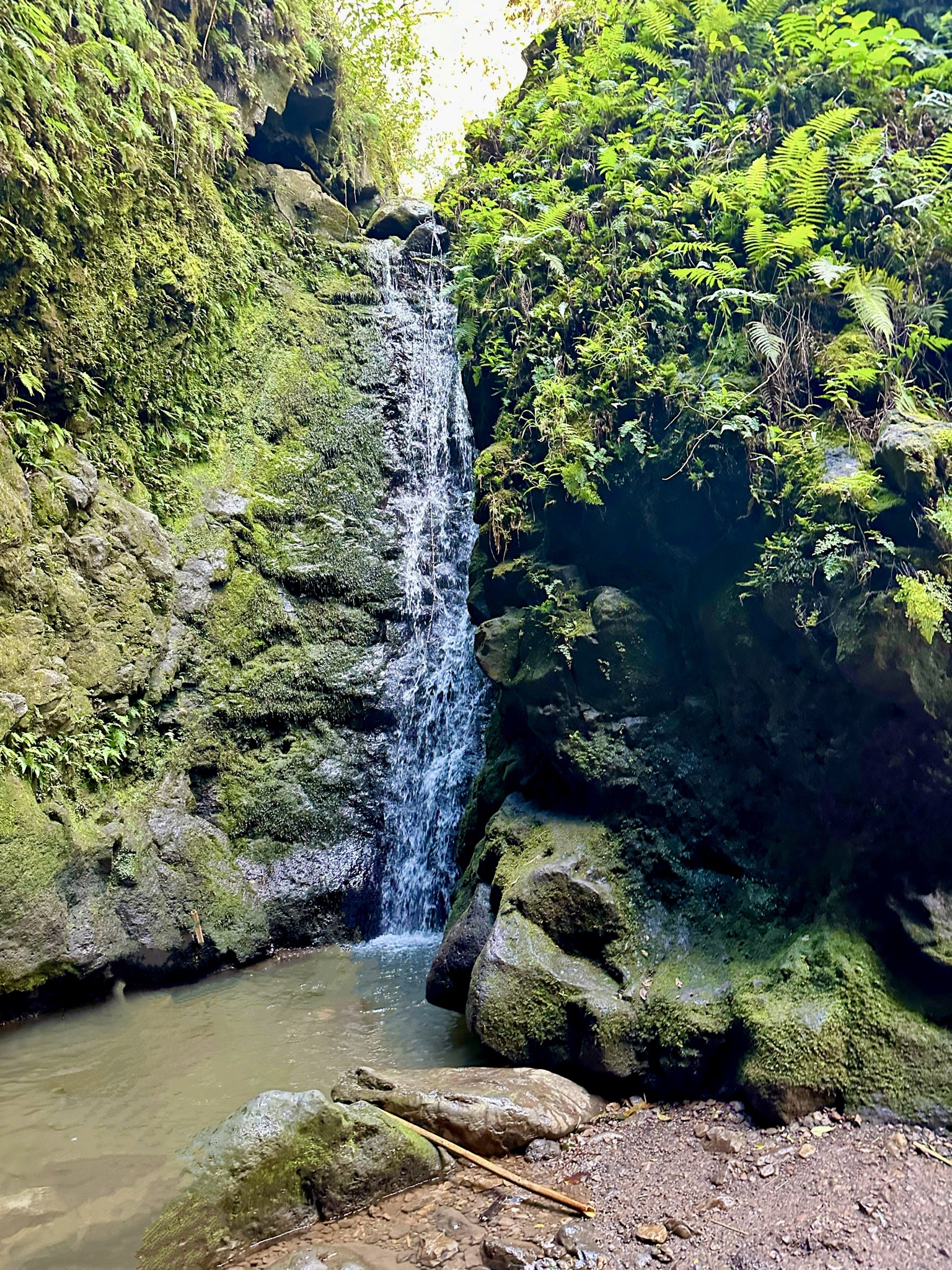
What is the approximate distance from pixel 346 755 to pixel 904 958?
6.11 m

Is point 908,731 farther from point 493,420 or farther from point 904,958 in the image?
point 493,420

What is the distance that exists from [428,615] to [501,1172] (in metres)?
6.80

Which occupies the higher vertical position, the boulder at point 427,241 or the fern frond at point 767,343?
the boulder at point 427,241

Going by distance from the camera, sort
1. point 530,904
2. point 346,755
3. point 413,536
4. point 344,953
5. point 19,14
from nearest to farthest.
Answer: point 530,904 < point 19,14 < point 344,953 < point 346,755 < point 413,536

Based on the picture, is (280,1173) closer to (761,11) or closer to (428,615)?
(428,615)

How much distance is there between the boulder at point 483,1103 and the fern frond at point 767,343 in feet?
16.6

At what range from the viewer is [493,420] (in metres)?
7.80

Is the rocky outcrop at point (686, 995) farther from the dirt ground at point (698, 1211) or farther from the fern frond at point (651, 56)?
the fern frond at point (651, 56)

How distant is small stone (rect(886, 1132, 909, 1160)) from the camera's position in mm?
3384

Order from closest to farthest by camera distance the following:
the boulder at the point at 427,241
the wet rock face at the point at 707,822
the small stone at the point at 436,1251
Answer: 1. the small stone at the point at 436,1251
2. the wet rock face at the point at 707,822
3. the boulder at the point at 427,241

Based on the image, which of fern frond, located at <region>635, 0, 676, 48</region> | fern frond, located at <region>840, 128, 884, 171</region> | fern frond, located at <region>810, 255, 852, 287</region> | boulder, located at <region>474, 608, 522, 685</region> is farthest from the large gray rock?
fern frond, located at <region>635, 0, 676, 48</region>

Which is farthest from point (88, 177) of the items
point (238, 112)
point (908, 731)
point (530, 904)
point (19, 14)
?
point (908, 731)

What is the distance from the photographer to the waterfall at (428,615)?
8.39 m

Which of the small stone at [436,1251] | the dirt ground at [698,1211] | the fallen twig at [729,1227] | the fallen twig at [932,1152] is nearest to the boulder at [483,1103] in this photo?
the dirt ground at [698,1211]
